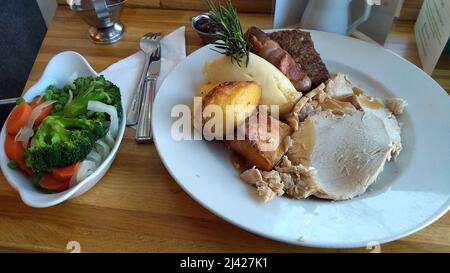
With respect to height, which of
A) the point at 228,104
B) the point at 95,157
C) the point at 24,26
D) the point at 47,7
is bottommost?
the point at 24,26

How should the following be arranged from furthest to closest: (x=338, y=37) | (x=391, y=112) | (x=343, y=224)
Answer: (x=338, y=37) < (x=391, y=112) < (x=343, y=224)

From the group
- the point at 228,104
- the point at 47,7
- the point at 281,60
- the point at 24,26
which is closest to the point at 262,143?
the point at 228,104

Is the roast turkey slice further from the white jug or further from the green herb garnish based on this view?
the green herb garnish

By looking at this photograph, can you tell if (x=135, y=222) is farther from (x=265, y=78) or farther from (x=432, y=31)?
(x=432, y=31)

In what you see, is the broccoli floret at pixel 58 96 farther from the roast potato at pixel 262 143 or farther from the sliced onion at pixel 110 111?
A: the roast potato at pixel 262 143

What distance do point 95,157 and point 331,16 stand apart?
80 centimetres

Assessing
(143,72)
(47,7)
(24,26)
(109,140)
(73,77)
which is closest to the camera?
(109,140)

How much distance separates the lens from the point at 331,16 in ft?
3.79

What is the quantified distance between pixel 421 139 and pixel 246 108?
0.43 m

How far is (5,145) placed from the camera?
0.86 m

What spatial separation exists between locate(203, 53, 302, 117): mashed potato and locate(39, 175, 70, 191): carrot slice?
449 millimetres

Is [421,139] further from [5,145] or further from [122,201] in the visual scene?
[5,145]

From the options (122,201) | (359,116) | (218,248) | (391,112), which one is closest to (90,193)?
(122,201)
